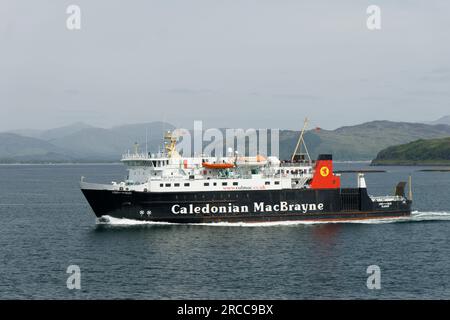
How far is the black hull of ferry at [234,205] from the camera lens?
4872cm

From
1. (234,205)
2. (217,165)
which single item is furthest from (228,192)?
(217,165)

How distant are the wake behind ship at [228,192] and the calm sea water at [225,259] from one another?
1292mm

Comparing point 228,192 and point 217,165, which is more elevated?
point 217,165

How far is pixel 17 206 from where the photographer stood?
76.5 metres

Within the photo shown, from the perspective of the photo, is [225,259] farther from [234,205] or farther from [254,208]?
[254,208]

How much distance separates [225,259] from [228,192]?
1206cm

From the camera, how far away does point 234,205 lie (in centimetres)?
5041

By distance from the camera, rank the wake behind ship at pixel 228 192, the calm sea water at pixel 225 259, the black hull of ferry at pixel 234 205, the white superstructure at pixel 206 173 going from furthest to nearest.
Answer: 1. the white superstructure at pixel 206 173
2. the wake behind ship at pixel 228 192
3. the black hull of ferry at pixel 234 205
4. the calm sea water at pixel 225 259

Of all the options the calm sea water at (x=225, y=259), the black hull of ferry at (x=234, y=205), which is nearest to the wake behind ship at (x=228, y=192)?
the black hull of ferry at (x=234, y=205)

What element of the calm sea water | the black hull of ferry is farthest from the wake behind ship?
the calm sea water

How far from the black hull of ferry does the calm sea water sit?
1039 mm

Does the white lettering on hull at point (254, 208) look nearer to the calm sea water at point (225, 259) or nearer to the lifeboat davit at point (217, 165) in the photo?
the calm sea water at point (225, 259)

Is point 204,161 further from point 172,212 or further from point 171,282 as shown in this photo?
point 171,282
